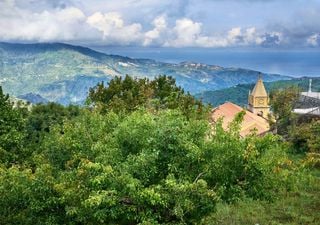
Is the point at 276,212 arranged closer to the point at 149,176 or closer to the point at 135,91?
the point at 149,176

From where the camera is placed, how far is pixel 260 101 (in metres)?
79.8

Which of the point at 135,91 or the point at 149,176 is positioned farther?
the point at 135,91

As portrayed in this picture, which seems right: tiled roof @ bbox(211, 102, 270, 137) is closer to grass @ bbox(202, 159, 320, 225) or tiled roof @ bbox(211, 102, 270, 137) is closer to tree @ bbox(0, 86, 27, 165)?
grass @ bbox(202, 159, 320, 225)

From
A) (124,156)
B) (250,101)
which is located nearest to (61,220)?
(124,156)

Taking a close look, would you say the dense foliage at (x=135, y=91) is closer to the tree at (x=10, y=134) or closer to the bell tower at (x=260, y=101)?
the tree at (x=10, y=134)

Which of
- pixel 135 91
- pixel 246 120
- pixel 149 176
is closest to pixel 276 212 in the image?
pixel 149 176

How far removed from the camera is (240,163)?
1371 cm

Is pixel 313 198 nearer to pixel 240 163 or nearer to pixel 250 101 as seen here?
pixel 240 163

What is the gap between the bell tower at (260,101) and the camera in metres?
78.9

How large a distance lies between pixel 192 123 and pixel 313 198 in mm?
16113

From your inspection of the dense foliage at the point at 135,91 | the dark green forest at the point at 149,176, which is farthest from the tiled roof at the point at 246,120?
the dark green forest at the point at 149,176

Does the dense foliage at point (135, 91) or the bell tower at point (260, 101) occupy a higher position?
the dense foliage at point (135, 91)

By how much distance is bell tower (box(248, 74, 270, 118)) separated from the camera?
78.9 m

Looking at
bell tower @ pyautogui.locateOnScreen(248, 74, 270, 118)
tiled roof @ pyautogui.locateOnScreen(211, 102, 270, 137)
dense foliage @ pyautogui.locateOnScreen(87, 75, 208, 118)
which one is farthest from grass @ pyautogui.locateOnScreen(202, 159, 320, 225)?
bell tower @ pyautogui.locateOnScreen(248, 74, 270, 118)
